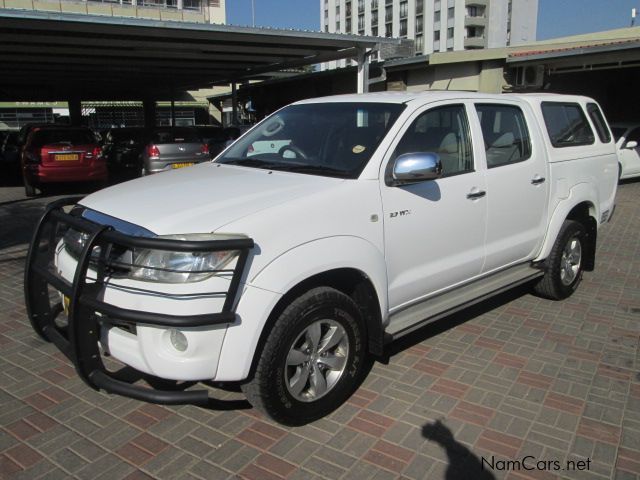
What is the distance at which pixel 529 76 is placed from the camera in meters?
16.0

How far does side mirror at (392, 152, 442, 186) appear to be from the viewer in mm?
3367

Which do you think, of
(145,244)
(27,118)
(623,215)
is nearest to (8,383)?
(145,244)

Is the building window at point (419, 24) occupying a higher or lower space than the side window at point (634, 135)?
higher

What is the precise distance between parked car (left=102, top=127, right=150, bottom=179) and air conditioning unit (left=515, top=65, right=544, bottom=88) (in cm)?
1193

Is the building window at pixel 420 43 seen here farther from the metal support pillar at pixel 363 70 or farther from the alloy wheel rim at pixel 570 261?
the alloy wheel rim at pixel 570 261

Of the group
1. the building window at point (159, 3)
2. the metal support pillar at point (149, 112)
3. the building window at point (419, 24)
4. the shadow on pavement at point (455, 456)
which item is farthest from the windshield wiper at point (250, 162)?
the building window at point (419, 24)

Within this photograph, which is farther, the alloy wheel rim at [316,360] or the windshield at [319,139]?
the windshield at [319,139]

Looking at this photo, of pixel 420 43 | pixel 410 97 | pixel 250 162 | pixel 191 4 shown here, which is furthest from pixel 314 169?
pixel 420 43

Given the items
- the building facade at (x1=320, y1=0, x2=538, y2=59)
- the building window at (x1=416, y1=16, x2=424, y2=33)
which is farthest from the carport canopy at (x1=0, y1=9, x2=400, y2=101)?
the building window at (x1=416, y1=16, x2=424, y2=33)

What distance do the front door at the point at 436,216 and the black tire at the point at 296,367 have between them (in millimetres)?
437

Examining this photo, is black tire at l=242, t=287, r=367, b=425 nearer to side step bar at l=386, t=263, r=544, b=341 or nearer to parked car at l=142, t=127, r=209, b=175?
side step bar at l=386, t=263, r=544, b=341

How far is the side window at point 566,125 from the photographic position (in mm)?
5094

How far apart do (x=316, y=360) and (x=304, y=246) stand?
0.71 meters

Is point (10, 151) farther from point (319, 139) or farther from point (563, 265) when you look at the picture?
point (563, 265)
